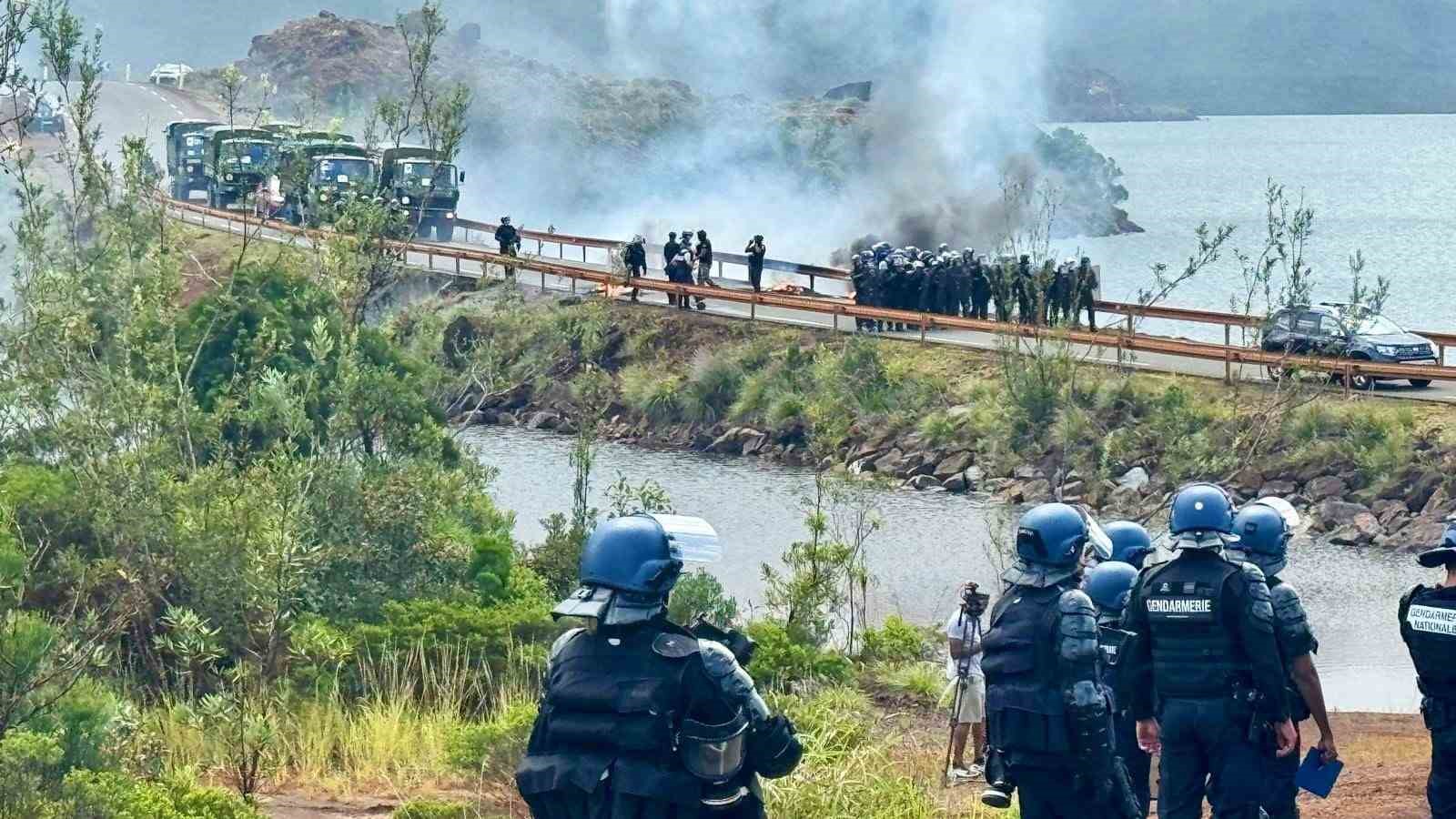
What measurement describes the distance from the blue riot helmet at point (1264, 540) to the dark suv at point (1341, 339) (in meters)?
18.7

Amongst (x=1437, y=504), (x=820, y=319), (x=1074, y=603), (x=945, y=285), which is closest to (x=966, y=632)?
(x=1074, y=603)

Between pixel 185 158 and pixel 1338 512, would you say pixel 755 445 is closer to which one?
pixel 1338 512

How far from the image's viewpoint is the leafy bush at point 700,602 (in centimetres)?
1527

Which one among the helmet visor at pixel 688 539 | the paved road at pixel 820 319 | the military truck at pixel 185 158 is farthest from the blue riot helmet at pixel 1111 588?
the military truck at pixel 185 158

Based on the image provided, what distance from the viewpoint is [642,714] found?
6801mm

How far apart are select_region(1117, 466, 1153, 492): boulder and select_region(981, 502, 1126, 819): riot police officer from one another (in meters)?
19.8

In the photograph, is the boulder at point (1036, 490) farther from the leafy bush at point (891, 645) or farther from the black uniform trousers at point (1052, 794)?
the black uniform trousers at point (1052, 794)

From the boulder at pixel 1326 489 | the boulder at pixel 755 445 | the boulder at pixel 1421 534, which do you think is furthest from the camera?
the boulder at pixel 755 445

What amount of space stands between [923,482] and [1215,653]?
69.7 ft

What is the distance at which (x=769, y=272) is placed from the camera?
48.1 meters

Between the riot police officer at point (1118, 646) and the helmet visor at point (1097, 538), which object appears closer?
the helmet visor at point (1097, 538)

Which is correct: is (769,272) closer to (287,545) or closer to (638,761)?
(287,545)

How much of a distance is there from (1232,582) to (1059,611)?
1049mm

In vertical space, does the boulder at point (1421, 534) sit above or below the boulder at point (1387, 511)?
below
